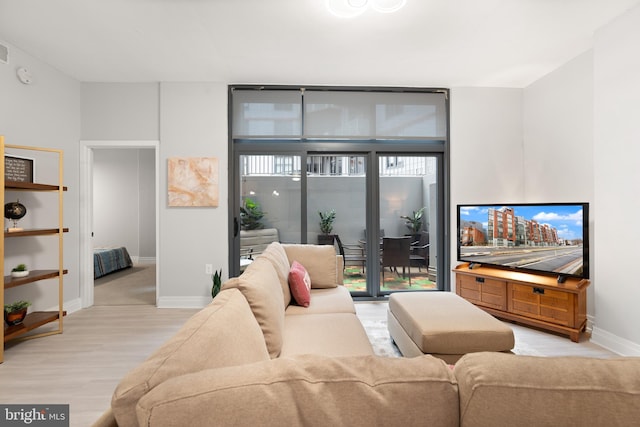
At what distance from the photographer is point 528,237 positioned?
3133 millimetres

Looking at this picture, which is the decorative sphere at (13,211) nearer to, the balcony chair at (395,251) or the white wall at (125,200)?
the balcony chair at (395,251)

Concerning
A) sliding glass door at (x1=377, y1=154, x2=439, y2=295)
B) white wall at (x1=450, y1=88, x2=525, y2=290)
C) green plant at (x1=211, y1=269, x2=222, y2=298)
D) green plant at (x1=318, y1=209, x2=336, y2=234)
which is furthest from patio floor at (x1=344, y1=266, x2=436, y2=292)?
green plant at (x1=211, y1=269, x2=222, y2=298)

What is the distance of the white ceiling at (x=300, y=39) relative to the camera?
2354 millimetres

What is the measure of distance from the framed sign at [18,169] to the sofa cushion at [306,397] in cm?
312

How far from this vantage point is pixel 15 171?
271cm

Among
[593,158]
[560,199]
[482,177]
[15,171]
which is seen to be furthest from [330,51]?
[15,171]

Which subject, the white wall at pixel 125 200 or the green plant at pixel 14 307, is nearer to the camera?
the green plant at pixel 14 307

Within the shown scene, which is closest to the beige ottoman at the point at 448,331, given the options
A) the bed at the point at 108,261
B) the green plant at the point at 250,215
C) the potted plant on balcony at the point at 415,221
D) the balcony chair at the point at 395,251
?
the balcony chair at the point at 395,251

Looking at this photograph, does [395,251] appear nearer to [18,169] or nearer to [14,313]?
[14,313]

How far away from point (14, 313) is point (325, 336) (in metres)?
2.76

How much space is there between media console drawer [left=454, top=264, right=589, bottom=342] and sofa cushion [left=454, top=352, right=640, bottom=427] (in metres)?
2.61

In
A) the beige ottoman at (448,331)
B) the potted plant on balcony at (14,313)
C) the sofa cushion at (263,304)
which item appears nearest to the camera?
the sofa cushion at (263,304)

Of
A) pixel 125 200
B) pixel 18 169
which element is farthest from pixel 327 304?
pixel 125 200

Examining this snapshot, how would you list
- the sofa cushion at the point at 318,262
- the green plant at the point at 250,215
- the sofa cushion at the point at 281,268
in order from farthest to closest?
the green plant at the point at 250,215 → the sofa cushion at the point at 318,262 → the sofa cushion at the point at 281,268
